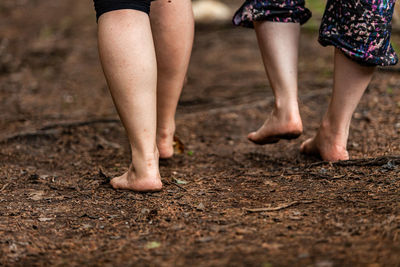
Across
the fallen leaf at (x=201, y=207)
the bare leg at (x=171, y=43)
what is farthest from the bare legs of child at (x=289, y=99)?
the fallen leaf at (x=201, y=207)

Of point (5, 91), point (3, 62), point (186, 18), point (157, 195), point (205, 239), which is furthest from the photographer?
point (3, 62)

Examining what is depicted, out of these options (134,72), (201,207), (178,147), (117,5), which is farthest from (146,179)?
(178,147)

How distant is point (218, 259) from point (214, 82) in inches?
113

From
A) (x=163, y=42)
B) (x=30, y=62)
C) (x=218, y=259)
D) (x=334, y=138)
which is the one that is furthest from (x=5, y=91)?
(x=218, y=259)

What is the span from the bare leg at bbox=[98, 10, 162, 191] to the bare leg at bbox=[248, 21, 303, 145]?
23.4 inches

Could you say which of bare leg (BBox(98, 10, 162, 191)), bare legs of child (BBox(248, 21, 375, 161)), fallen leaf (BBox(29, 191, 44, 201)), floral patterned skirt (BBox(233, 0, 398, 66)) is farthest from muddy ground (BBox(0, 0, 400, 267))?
floral patterned skirt (BBox(233, 0, 398, 66))

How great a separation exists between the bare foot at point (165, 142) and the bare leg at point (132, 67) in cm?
52

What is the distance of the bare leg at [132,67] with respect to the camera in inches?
64.9

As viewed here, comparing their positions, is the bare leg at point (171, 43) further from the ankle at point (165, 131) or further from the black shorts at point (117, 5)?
the black shorts at point (117, 5)

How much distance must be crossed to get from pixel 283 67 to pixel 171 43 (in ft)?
1.57

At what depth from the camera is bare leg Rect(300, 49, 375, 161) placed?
6.35 ft

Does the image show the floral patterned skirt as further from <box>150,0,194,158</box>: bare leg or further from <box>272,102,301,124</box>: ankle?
<box>150,0,194,158</box>: bare leg

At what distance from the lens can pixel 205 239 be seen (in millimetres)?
1384

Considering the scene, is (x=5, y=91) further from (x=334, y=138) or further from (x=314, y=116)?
(x=334, y=138)
